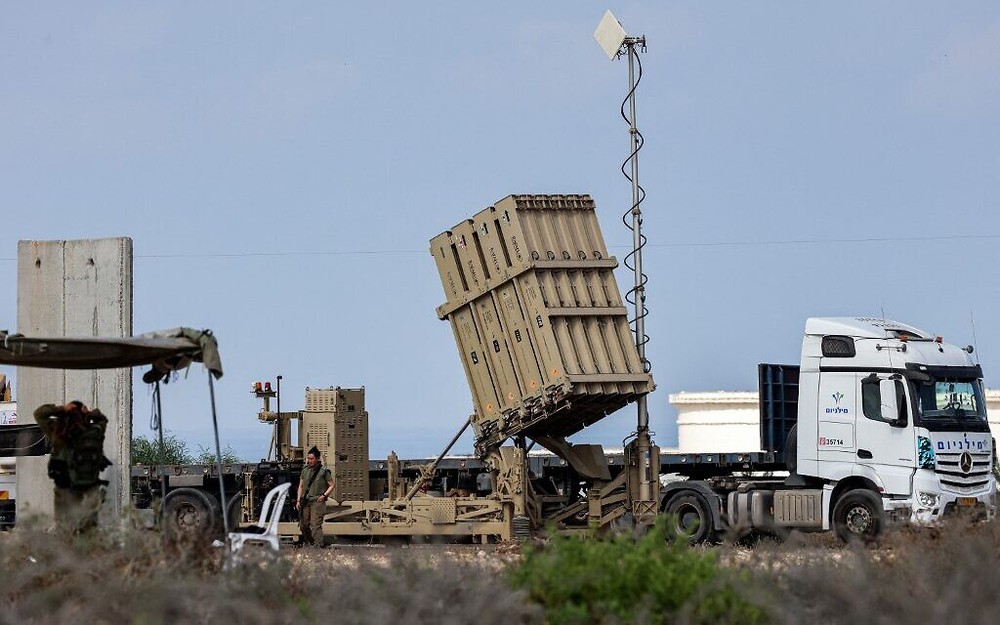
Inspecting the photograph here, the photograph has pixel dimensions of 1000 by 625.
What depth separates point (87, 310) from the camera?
17078 mm

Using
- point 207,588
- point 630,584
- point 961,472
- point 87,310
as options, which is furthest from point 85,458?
point 961,472

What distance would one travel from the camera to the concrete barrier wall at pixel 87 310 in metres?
17.0

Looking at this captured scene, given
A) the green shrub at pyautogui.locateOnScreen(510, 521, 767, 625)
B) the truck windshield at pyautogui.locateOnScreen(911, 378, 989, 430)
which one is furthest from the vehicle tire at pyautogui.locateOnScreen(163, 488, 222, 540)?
the green shrub at pyautogui.locateOnScreen(510, 521, 767, 625)

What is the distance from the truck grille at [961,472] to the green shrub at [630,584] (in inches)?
415

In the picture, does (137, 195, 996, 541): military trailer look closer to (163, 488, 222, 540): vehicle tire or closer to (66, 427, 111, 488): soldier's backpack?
(163, 488, 222, 540): vehicle tire

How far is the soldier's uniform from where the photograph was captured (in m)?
21.6

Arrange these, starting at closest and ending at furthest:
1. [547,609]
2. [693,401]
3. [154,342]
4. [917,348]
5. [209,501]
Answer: [547,609] → [154,342] → [917,348] → [209,501] → [693,401]

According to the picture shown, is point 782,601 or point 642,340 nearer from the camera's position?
point 782,601

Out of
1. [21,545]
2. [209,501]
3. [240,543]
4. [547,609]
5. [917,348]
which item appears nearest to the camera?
[547,609]

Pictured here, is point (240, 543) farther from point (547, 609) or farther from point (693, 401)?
point (693, 401)

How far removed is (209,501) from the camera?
76.1 ft

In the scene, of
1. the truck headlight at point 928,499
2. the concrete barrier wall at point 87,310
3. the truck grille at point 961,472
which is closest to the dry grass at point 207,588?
the concrete barrier wall at point 87,310

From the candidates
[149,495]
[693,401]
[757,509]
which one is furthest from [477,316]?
[693,401]

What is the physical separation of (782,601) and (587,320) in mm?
10546
